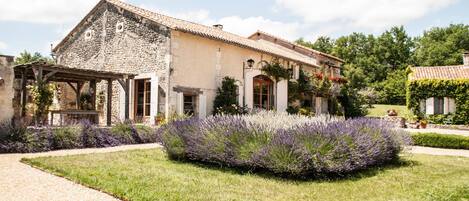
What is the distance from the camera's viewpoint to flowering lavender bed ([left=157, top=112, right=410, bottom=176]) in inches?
232

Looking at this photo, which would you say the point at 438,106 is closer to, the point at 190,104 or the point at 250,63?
the point at 250,63

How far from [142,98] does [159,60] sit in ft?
5.93

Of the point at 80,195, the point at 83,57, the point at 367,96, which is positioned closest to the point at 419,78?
the point at 367,96

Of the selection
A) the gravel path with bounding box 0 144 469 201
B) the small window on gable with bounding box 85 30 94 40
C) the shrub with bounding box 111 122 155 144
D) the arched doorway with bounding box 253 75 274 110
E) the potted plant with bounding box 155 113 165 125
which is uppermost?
the small window on gable with bounding box 85 30 94 40

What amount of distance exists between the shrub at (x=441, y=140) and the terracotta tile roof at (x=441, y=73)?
11444 millimetres

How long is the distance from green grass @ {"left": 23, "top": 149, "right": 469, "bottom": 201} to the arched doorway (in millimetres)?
11081

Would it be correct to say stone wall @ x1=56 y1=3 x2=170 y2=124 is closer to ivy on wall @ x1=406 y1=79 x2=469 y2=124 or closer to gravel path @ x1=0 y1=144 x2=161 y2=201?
gravel path @ x1=0 y1=144 x2=161 y2=201

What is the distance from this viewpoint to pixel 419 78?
2269 cm

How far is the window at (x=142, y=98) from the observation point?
49.0ft

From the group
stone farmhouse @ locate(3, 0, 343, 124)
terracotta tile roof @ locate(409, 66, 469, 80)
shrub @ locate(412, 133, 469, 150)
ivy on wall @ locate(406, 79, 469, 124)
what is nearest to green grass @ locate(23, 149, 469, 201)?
shrub @ locate(412, 133, 469, 150)

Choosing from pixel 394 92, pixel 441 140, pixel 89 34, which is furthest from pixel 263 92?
pixel 394 92

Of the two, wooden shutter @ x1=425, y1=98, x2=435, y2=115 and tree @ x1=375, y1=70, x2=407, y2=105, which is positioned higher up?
tree @ x1=375, y1=70, x2=407, y2=105

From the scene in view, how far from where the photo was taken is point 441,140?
11859 millimetres

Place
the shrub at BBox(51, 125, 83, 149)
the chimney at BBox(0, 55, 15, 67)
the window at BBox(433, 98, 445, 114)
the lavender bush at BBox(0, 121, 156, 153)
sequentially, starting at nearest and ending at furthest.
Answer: the lavender bush at BBox(0, 121, 156, 153) < the shrub at BBox(51, 125, 83, 149) < the chimney at BBox(0, 55, 15, 67) < the window at BBox(433, 98, 445, 114)
